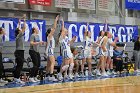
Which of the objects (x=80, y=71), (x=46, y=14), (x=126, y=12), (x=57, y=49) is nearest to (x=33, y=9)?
(x=46, y=14)

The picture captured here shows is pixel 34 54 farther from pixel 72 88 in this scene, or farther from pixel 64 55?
pixel 72 88

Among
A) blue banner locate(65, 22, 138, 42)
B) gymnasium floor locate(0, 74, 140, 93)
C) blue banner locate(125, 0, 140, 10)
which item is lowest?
gymnasium floor locate(0, 74, 140, 93)

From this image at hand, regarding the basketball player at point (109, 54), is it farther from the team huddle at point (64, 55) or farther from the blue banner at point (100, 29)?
the blue banner at point (100, 29)

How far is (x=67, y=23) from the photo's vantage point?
16969 mm

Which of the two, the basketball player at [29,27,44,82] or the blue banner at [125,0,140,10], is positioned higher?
the blue banner at [125,0,140,10]

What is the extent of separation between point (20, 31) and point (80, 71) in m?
3.91

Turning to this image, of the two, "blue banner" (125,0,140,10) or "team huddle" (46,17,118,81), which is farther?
"blue banner" (125,0,140,10)

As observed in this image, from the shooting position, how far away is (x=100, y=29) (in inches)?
722

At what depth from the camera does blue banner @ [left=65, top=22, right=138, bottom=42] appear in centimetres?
1708

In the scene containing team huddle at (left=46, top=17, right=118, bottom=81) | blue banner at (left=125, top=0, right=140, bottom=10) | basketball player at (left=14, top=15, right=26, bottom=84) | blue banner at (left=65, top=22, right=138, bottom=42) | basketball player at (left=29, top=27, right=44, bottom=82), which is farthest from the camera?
blue banner at (left=125, top=0, right=140, bottom=10)

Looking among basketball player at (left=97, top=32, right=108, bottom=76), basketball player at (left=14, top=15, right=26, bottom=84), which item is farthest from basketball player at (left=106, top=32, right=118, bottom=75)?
basketball player at (left=14, top=15, right=26, bottom=84)

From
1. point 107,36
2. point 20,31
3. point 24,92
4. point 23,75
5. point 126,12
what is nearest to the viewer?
point 24,92

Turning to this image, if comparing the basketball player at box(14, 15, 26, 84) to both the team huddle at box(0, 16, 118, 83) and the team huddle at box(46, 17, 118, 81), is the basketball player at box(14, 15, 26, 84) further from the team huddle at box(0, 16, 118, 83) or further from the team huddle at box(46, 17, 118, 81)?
the team huddle at box(46, 17, 118, 81)

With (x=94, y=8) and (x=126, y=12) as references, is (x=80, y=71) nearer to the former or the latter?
(x=94, y=8)
